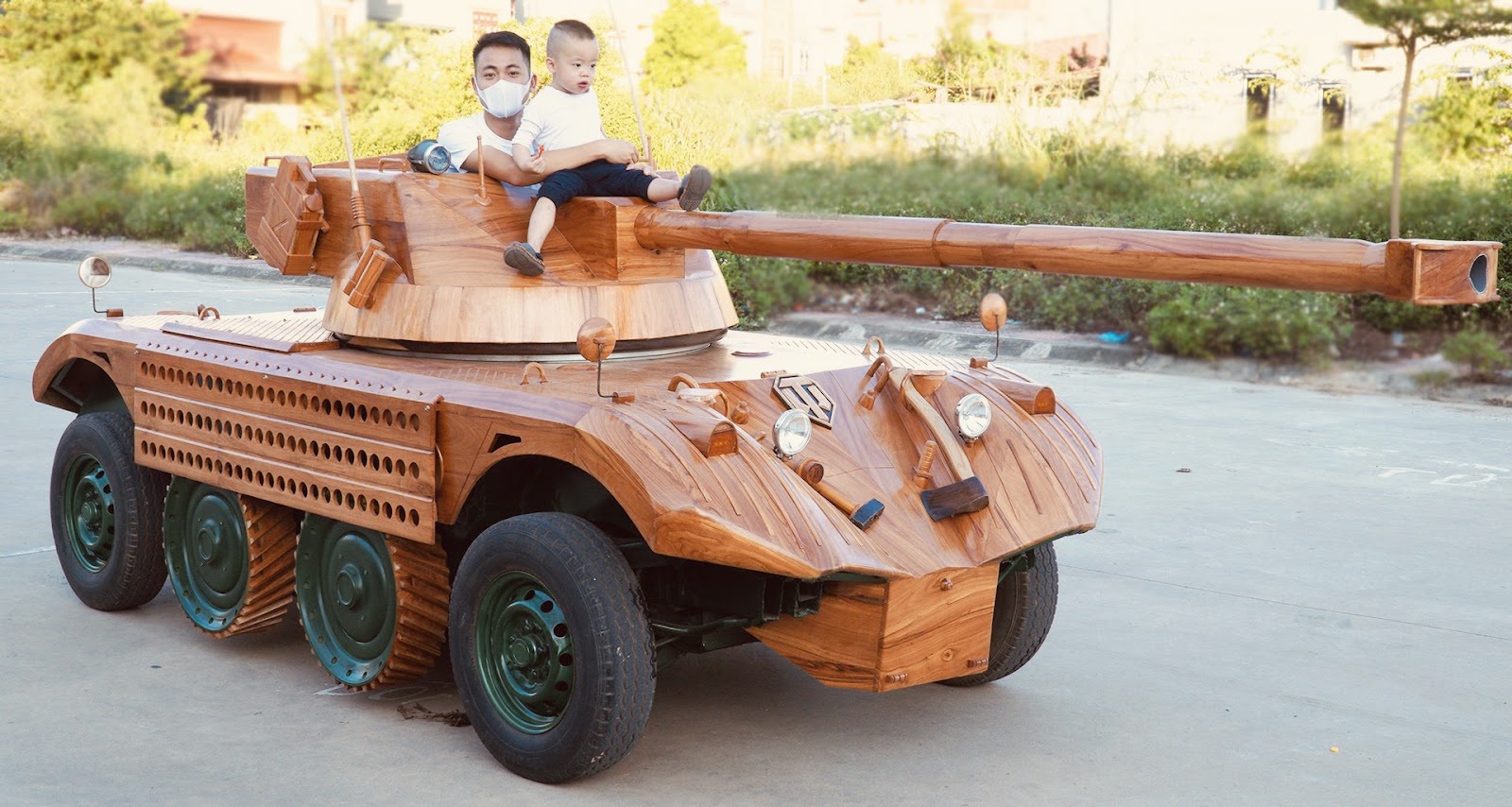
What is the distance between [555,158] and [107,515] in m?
2.28

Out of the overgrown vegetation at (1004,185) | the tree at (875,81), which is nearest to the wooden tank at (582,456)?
the overgrown vegetation at (1004,185)

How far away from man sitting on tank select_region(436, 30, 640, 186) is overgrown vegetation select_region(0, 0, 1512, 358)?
4.92 m

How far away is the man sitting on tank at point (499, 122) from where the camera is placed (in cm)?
588

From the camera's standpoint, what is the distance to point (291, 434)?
5473 millimetres

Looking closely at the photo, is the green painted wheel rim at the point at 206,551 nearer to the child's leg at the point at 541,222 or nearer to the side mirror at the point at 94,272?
the side mirror at the point at 94,272

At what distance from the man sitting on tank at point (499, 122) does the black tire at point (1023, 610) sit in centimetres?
198

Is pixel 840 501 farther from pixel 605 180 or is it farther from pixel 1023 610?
pixel 605 180

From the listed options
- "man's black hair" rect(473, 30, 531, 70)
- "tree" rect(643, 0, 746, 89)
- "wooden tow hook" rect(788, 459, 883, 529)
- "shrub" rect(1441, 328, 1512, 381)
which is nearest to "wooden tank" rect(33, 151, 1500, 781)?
"wooden tow hook" rect(788, 459, 883, 529)

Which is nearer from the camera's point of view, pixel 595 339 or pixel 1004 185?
pixel 595 339

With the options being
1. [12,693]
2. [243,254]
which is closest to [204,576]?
[12,693]

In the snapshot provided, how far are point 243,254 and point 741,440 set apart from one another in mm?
18750

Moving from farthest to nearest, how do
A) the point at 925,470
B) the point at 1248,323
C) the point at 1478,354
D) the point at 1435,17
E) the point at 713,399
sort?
the point at 1435,17, the point at 1248,323, the point at 1478,354, the point at 925,470, the point at 713,399

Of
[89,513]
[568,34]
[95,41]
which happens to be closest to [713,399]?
[568,34]

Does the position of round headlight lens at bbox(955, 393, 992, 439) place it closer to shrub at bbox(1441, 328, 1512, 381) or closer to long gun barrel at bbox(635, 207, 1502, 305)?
long gun barrel at bbox(635, 207, 1502, 305)
